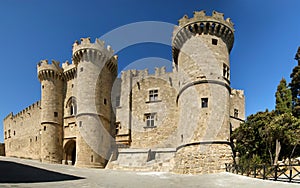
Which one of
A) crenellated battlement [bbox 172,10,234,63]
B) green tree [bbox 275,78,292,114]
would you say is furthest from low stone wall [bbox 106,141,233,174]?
green tree [bbox 275,78,292,114]

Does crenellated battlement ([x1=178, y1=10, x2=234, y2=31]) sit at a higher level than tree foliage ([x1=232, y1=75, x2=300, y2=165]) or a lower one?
higher

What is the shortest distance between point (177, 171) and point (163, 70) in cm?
1314

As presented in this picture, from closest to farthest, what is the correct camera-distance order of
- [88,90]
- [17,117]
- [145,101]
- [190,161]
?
[190,161] → [88,90] → [145,101] → [17,117]

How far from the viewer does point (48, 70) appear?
29000 mm

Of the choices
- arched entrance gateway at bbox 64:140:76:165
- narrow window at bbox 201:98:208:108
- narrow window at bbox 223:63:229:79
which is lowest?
arched entrance gateway at bbox 64:140:76:165

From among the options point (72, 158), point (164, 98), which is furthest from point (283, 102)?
point (72, 158)

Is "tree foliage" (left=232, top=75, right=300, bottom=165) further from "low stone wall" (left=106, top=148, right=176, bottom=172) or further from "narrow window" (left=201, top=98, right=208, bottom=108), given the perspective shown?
"low stone wall" (left=106, top=148, right=176, bottom=172)

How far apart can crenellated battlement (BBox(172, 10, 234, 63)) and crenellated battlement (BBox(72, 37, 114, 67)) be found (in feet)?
33.7

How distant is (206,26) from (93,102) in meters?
13.4

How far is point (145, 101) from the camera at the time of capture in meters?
27.4

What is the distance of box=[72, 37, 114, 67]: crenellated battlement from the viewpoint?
25844mm

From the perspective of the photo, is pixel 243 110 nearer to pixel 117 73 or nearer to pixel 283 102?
pixel 283 102

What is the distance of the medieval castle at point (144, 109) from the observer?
16750 millimetres

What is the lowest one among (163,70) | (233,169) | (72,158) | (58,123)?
(72,158)
